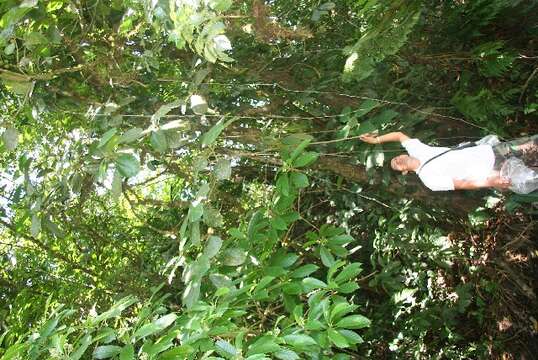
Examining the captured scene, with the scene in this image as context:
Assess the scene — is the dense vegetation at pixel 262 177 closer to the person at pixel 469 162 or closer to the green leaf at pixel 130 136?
the green leaf at pixel 130 136

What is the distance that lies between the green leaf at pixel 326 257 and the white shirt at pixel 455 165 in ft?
2.35

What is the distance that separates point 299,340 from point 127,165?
967mm

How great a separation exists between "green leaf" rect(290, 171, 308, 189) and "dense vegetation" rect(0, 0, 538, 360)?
1cm

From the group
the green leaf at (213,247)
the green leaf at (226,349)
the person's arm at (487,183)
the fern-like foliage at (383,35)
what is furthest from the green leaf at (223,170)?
the person's arm at (487,183)

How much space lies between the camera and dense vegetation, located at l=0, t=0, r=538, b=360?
218 cm

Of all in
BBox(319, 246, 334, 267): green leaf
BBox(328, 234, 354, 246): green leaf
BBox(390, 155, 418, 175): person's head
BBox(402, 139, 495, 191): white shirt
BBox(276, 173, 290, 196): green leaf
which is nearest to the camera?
BBox(276, 173, 290, 196): green leaf

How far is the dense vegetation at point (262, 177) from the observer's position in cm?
218

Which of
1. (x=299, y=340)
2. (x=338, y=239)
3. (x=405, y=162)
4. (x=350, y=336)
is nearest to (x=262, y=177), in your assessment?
(x=405, y=162)

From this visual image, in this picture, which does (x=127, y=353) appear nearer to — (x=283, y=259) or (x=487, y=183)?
(x=283, y=259)

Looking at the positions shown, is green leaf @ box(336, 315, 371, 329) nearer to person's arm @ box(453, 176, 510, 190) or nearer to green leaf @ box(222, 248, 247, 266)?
green leaf @ box(222, 248, 247, 266)

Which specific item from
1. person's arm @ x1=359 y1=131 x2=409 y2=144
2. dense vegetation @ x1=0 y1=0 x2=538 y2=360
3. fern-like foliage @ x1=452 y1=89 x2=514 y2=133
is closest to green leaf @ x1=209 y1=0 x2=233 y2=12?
dense vegetation @ x1=0 y1=0 x2=538 y2=360

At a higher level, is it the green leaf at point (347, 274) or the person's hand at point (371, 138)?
the person's hand at point (371, 138)

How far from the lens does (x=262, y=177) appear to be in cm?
429

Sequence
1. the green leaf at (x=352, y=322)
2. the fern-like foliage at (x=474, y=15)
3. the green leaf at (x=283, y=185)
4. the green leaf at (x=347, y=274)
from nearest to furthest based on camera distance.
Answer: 1. the green leaf at (x=352, y=322)
2. the green leaf at (x=347, y=274)
3. the green leaf at (x=283, y=185)
4. the fern-like foliage at (x=474, y=15)
